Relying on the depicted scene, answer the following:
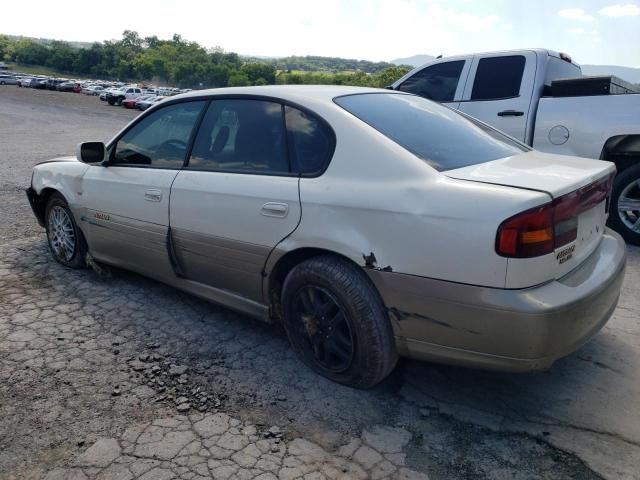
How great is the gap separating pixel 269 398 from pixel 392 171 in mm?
1349

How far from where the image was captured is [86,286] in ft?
14.4

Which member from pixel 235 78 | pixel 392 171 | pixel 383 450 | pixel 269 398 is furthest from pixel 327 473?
pixel 235 78

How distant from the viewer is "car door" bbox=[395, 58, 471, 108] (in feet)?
21.9

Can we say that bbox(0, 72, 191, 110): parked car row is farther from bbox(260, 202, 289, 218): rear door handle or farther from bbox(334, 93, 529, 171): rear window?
bbox(260, 202, 289, 218): rear door handle

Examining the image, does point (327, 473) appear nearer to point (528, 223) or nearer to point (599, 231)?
point (528, 223)

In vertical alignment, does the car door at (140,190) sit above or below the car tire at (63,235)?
above

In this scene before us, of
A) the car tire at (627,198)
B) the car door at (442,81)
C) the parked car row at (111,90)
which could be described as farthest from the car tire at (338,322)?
the parked car row at (111,90)

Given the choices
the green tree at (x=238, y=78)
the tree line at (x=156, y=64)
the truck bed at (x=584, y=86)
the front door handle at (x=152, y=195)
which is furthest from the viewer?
the tree line at (x=156, y=64)

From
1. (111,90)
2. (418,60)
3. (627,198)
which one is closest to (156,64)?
(418,60)

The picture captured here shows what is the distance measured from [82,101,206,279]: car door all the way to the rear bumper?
69.0 inches

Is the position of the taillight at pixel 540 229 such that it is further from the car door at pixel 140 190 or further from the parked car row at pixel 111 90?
the parked car row at pixel 111 90

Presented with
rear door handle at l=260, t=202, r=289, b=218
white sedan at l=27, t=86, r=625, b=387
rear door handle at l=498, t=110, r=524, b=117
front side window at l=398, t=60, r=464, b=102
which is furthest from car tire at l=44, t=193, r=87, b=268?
rear door handle at l=498, t=110, r=524, b=117

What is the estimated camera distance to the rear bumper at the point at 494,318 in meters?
2.30

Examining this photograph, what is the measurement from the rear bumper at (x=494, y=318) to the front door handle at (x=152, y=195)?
5.67 ft
